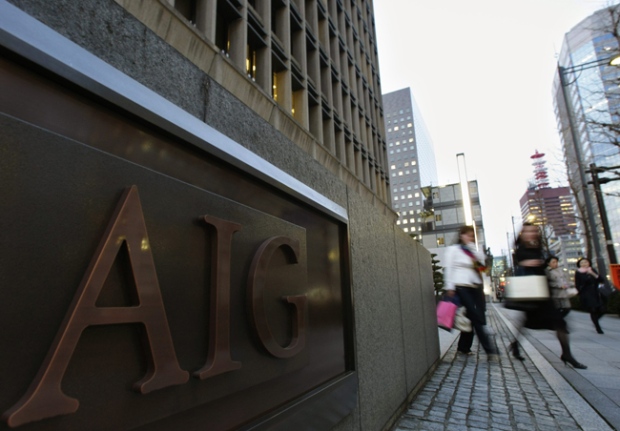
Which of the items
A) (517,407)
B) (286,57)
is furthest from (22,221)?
(286,57)

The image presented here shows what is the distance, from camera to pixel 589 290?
8477 millimetres

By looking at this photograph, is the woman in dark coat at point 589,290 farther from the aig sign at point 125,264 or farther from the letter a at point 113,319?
the letter a at point 113,319

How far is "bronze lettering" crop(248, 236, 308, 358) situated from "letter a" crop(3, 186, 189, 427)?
1.40 ft

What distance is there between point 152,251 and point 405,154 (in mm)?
151906

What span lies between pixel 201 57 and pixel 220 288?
10.7m

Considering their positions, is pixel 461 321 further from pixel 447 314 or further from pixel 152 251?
pixel 152 251

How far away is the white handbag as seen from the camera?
15.4 feet

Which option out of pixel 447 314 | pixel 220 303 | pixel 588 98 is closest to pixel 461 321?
pixel 447 314

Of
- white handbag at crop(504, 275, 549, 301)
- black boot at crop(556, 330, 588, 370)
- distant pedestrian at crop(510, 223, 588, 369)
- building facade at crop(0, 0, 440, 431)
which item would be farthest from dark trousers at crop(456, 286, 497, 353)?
building facade at crop(0, 0, 440, 431)

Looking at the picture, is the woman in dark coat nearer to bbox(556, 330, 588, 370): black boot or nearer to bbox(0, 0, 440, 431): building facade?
bbox(556, 330, 588, 370): black boot

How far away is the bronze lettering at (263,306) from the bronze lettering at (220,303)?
17cm

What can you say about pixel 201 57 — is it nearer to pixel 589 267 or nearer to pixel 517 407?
pixel 517 407

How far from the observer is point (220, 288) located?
1275 millimetres

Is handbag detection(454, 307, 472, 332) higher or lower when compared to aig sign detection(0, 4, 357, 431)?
lower
